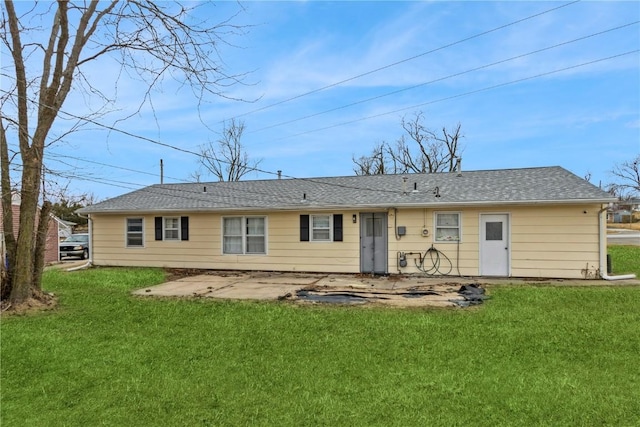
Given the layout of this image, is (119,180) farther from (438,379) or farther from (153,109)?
(438,379)

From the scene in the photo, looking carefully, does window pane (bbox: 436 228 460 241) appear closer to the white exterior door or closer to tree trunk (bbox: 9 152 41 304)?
the white exterior door

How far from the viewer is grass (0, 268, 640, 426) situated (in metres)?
3.38

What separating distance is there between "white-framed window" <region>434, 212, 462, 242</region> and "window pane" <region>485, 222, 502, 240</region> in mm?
741

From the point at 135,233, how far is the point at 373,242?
880 centimetres

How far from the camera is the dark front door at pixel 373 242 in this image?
40.3 ft

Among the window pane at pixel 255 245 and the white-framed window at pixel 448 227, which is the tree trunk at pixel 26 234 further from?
the white-framed window at pixel 448 227

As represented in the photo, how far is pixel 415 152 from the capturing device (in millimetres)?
33281

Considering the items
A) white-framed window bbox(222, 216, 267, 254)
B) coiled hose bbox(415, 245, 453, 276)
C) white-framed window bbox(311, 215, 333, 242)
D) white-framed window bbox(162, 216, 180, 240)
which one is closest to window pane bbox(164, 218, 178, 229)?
white-framed window bbox(162, 216, 180, 240)

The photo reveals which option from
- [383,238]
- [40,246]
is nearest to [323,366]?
[40,246]

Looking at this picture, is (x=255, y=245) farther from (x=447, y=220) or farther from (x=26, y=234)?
(x=26, y=234)

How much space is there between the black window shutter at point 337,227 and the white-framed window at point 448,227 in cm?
283

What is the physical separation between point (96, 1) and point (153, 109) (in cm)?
264

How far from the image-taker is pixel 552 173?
1332 cm

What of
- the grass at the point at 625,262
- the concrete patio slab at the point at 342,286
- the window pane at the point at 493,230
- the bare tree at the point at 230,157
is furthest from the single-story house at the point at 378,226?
the bare tree at the point at 230,157
